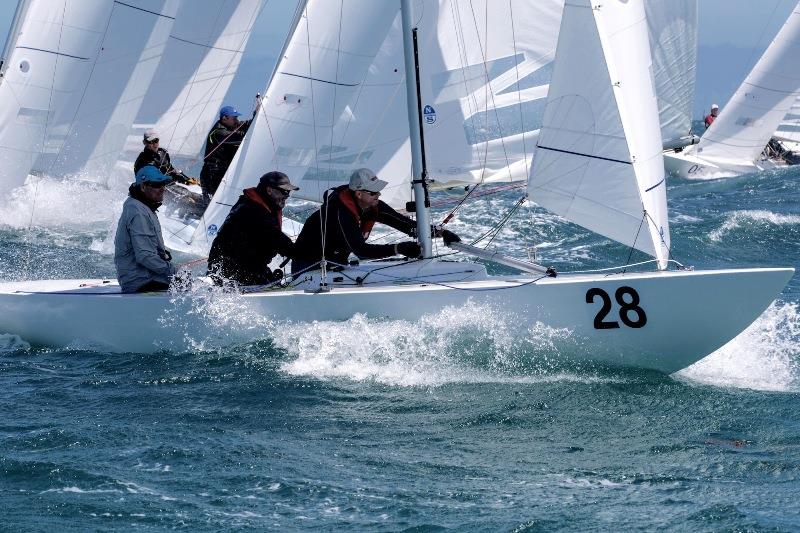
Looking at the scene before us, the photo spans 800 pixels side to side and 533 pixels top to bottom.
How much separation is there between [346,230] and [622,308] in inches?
70.2

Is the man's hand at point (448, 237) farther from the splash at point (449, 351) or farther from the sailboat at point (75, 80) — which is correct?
the sailboat at point (75, 80)

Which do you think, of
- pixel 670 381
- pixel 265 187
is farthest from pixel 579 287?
pixel 265 187

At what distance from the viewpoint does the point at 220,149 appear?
12.9 m

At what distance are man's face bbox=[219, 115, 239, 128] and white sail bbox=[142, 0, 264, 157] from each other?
2.10 metres

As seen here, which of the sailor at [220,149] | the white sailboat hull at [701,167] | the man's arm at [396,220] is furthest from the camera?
the white sailboat hull at [701,167]

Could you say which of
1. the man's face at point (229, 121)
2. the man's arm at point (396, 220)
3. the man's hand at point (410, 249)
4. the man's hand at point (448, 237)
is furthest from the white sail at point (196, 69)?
the man's hand at point (410, 249)

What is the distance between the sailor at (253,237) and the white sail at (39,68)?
6653 mm

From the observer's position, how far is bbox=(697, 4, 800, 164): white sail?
68.9 feet

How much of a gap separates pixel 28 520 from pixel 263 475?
1012mm

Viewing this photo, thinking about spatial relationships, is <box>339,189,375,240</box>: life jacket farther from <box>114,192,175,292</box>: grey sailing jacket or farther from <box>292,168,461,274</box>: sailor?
<box>114,192,175,292</box>: grey sailing jacket

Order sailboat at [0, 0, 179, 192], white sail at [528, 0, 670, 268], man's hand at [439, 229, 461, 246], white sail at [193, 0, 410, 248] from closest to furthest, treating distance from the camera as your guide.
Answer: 1. white sail at [528, 0, 670, 268]
2. man's hand at [439, 229, 461, 246]
3. white sail at [193, 0, 410, 248]
4. sailboat at [0, 0, 179, 192]

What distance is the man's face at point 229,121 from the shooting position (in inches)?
517

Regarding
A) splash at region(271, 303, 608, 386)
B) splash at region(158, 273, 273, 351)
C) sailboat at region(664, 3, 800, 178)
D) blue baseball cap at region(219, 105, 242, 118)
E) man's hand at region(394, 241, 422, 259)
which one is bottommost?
splash at region(158, 273, 273, 351)

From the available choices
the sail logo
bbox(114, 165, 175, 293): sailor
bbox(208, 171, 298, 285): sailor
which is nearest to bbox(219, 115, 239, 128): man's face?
the sail logo
